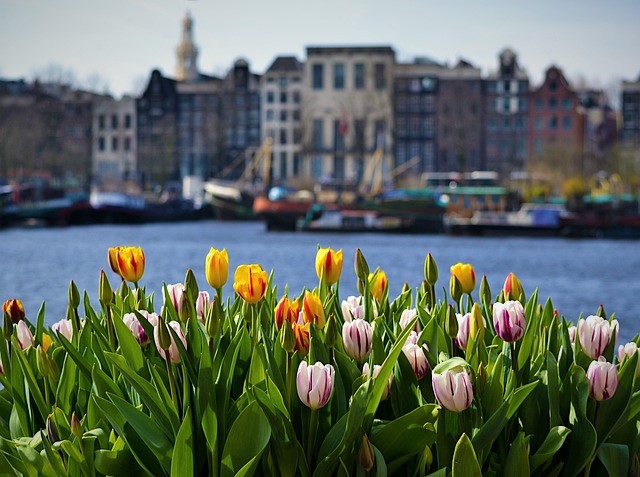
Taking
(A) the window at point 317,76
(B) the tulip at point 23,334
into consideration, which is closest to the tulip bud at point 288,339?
(B) the tulip at point 23,334

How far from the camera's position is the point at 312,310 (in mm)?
1640

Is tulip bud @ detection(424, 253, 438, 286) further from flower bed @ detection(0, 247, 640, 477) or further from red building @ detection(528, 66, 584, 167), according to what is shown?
red building @ detection(528, 66, 584, 167)

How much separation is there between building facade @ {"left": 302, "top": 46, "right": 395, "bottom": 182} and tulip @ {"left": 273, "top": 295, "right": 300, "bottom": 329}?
1778 inches

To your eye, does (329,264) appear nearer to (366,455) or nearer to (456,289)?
(456,289)

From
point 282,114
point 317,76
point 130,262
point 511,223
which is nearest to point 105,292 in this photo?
point 130,262

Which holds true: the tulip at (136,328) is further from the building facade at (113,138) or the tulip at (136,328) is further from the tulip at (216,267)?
the building facade at (113,138)

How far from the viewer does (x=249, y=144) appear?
4944 centimetres

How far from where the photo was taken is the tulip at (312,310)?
1.62 metres

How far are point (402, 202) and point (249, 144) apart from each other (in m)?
16.0

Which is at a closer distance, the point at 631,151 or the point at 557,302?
the point at 557,302

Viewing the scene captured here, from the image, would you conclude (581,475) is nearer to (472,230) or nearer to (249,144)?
(472,230)

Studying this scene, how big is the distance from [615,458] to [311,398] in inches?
19.0

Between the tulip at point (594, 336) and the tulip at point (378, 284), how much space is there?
1.60 ft

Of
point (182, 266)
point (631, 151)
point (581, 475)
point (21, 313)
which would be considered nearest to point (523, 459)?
point (581, 475)
